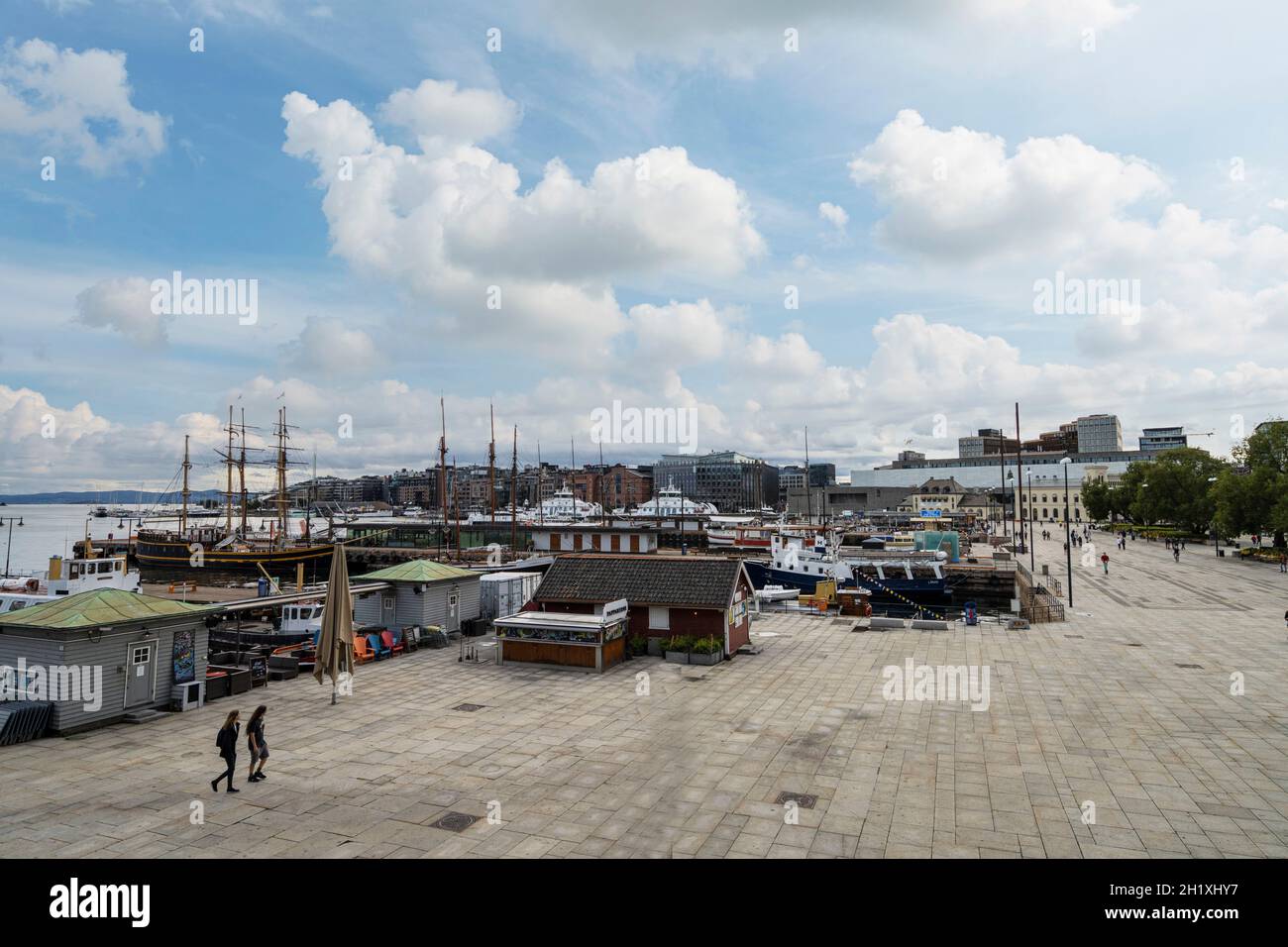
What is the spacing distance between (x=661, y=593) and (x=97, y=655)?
1661 centimetres

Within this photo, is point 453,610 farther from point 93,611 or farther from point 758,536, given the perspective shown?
point 758,536

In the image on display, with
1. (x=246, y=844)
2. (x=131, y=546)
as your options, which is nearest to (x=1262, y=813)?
(x=246, y=844)

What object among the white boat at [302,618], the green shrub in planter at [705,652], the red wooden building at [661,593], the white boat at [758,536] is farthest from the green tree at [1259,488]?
the white boat at [302,618]

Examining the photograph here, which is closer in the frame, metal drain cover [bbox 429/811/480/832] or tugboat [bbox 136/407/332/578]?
metal drain cover [bbox 429/811/480/832]

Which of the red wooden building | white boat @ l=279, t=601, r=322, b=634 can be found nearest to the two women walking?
the red wooden building

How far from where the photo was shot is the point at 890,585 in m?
54.9

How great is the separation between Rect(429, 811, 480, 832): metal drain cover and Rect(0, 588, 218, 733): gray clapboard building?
10654mm

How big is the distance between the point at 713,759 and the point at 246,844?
27.6 feet

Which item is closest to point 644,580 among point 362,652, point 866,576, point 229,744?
point 362,652

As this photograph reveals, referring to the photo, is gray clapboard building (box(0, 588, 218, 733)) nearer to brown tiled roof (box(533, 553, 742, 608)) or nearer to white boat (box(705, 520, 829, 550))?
brown tiled roof (box(533, 553, 742, 608))

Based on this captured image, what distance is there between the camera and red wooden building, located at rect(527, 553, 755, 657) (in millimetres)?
25344

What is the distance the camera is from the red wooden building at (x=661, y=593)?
998 inches

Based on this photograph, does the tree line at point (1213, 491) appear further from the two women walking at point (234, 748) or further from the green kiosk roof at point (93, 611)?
the green kiosk roof at point (93, 611)
